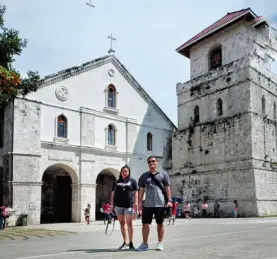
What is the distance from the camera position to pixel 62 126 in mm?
26047

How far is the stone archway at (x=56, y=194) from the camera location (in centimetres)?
2803

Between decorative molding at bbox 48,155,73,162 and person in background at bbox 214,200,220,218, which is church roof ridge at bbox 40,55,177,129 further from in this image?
person in background at bbox 214,200,220,218

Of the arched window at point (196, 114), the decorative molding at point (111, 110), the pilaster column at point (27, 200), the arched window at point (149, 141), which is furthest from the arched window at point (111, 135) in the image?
the arched window at point (196, 114)

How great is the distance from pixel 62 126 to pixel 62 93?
7.15 feet

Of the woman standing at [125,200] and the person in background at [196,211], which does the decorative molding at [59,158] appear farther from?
the woman standing at [125,200]

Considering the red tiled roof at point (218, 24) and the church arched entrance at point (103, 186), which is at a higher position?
the red tiled roof at point (218, 24)

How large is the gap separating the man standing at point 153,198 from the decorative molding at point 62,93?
19066 mm

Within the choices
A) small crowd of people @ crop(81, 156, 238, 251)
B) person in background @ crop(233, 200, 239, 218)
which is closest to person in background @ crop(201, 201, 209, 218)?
person in background @ crop(233, 200, 239, 218)

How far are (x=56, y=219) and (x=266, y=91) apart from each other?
17713 millimetres

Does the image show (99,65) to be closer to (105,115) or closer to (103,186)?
(105,115)

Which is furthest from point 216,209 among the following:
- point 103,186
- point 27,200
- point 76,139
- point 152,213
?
point 152,213

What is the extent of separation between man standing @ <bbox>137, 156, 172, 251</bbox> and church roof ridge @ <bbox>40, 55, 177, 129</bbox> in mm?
17678

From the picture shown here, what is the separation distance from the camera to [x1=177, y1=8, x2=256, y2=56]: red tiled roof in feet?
94.4

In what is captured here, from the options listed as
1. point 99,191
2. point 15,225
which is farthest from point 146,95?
point 15,225
